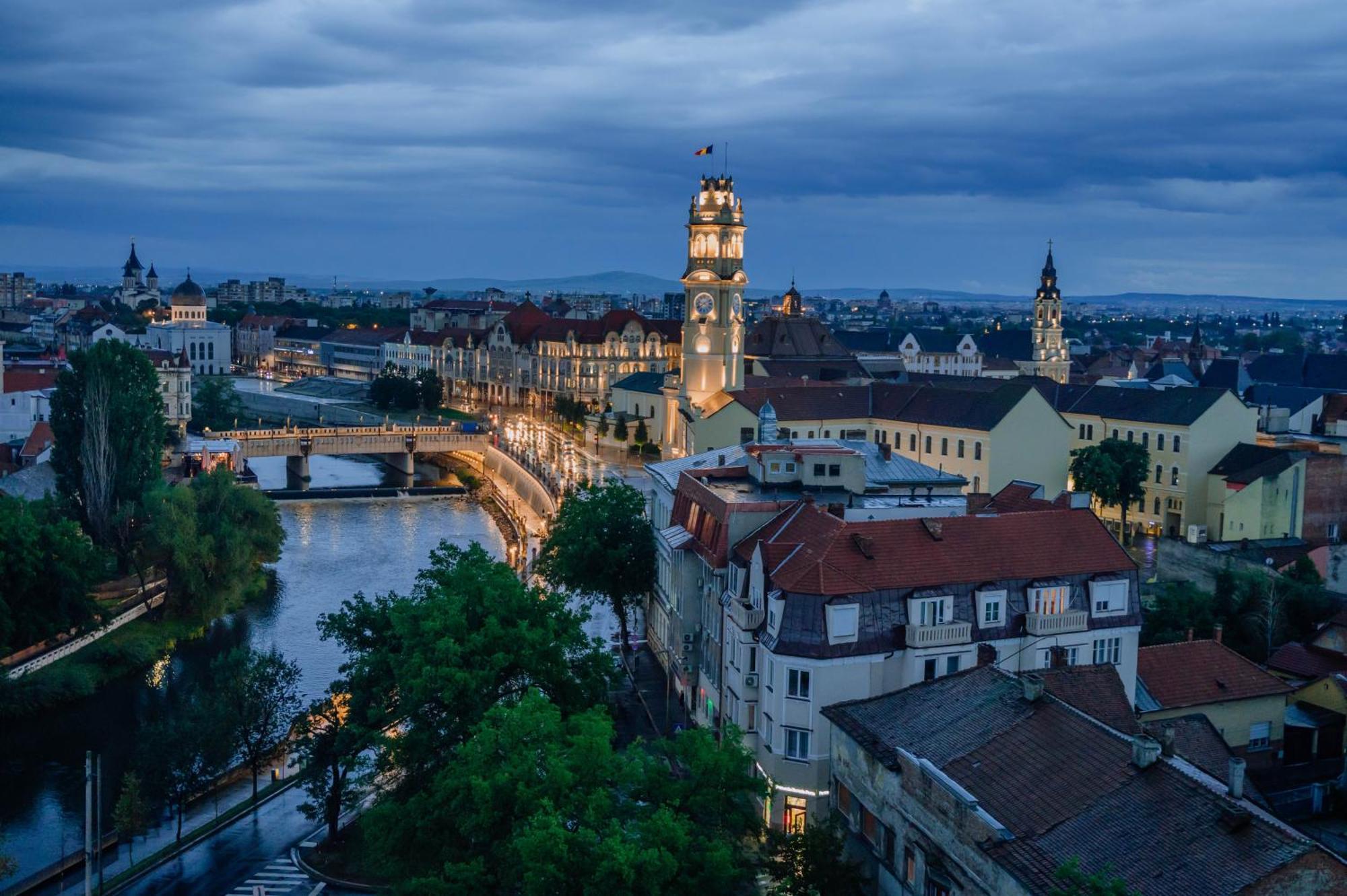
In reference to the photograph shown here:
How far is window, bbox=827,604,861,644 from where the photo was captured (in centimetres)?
2403

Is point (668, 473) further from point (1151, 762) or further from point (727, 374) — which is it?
point (727, 374)

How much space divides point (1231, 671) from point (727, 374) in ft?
156

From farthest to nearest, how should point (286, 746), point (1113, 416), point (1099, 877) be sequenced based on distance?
1. point (1113, 416)
2. point (286, 746)
3. point (1099, 877)

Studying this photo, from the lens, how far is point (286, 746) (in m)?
33.1

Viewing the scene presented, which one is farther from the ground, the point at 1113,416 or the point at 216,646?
the point at 1113,416

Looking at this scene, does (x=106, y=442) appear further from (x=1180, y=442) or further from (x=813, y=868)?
(x=1180, y=442)

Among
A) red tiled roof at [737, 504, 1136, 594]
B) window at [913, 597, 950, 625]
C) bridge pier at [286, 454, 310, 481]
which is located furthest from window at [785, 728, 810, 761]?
bridge pier at [286, 454, 310, 481]

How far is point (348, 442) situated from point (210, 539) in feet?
132

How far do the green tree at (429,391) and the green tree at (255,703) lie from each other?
87.5m

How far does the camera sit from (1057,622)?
26.3m

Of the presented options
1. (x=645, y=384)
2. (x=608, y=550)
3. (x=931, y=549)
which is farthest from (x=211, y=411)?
(x=931, y=549)

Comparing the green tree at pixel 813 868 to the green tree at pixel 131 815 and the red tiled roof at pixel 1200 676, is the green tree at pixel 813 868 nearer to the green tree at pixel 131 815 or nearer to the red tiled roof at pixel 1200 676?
the red tiled roof at pixel 1200 676

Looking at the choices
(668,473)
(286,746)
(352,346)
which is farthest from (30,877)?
(352,346)

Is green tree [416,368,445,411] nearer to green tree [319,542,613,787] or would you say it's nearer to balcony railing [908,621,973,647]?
green tree [319,542,613,787]
